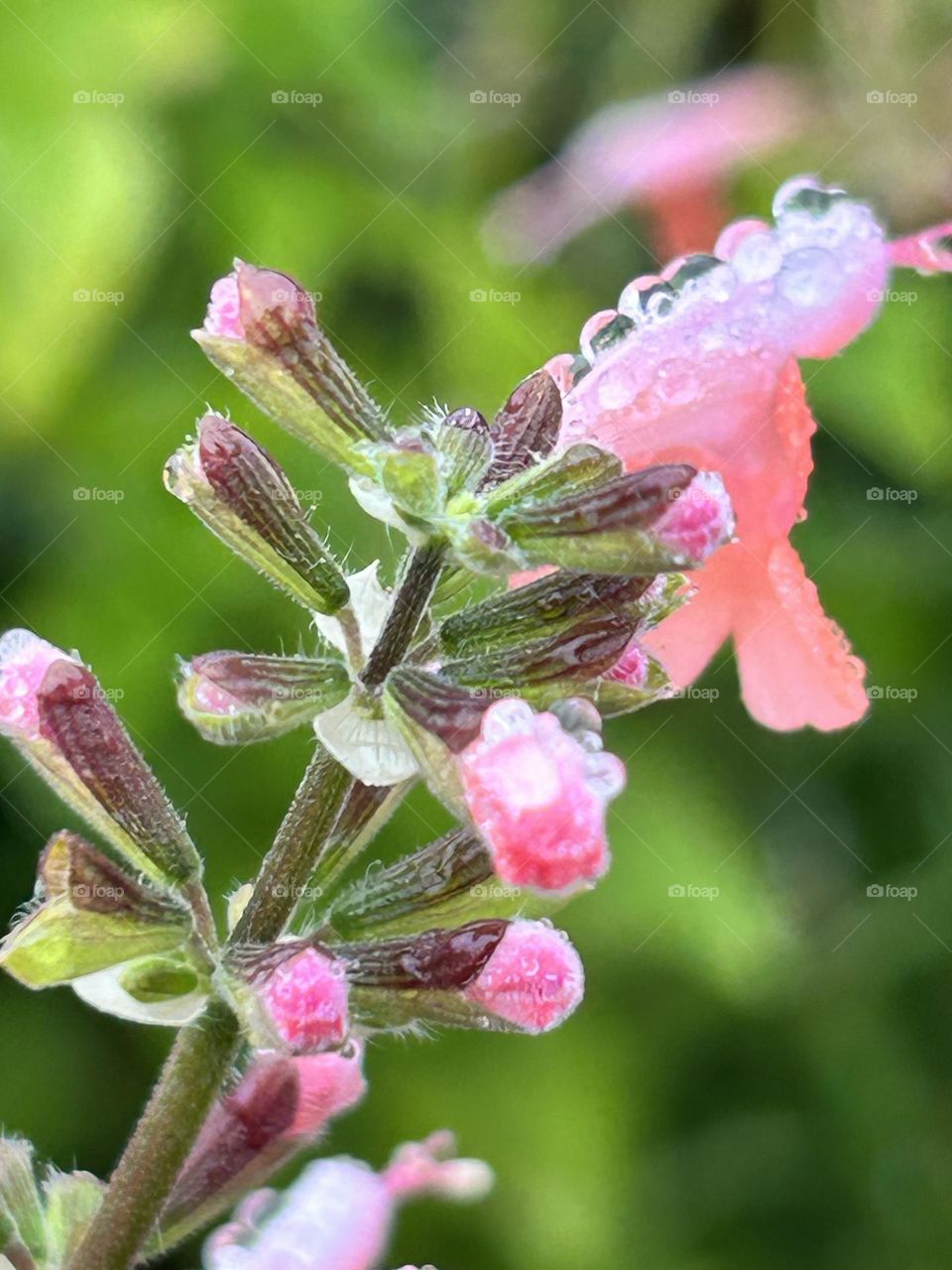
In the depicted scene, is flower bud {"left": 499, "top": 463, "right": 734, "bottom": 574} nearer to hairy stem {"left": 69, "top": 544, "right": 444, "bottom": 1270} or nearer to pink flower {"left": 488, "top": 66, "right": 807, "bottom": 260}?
hairy stem {"left": 69, "top": 544, "right": 444, "bottom": 1270}

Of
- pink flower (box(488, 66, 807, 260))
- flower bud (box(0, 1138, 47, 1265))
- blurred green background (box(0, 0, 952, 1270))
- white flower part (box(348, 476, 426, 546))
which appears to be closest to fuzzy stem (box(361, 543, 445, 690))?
white flower part (box(348, 476, 426, 546))

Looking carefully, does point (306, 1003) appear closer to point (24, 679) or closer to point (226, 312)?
point (24, 679)

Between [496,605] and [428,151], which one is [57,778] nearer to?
[496,605]

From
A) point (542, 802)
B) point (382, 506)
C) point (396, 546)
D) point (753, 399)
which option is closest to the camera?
point (542, 802)

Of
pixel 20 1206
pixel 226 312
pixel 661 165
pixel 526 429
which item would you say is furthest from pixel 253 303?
pixel 661 165

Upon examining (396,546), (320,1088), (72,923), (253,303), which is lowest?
(396,546)

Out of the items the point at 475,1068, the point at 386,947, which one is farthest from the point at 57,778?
the point at 475,1068
